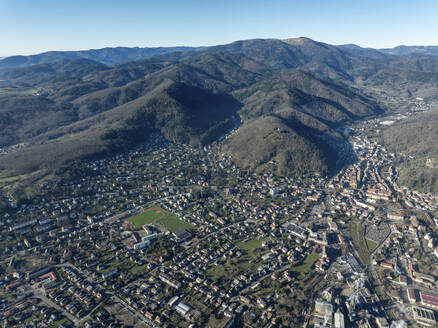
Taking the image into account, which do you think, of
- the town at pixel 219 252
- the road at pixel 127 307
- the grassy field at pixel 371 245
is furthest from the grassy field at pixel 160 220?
the grassy field at pixel 371 245

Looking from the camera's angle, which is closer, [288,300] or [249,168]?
[288,300]

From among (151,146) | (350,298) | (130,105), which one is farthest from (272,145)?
(130,105)

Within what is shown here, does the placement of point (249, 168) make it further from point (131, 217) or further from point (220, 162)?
point (131, 217)

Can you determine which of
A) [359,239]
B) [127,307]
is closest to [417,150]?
[359,239]

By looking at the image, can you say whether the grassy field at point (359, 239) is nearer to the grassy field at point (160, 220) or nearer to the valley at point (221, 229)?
the valley at point (221, 229)

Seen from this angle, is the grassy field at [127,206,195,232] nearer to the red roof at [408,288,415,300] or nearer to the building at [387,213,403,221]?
the red roof at [408,288,415,300]

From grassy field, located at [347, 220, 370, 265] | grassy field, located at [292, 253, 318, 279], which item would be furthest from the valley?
grassy field, located at [347, 220, 370, 265]

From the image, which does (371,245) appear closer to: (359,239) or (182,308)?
(359,239)

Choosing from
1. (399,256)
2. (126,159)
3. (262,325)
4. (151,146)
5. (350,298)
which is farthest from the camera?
(151,146)
